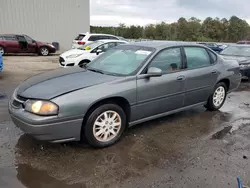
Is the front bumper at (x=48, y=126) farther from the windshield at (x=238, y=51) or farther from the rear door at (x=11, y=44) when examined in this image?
the rear door at (x=11, y=44)

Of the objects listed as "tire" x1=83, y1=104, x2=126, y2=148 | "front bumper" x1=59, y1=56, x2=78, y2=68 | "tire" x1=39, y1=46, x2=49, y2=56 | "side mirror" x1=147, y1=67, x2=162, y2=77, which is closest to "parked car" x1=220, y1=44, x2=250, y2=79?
"front bumper" x1=59, y1=56, x2=78, y2=68

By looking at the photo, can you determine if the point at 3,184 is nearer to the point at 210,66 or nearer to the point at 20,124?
the point at 20,124

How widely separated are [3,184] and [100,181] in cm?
107

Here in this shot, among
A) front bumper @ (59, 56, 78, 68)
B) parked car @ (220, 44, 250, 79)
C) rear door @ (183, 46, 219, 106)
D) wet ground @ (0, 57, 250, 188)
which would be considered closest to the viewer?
wet ground @ (0, 57, 250, 188)

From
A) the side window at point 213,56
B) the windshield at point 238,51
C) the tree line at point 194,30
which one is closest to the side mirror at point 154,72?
the side window at point 213,56

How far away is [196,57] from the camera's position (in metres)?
4.92

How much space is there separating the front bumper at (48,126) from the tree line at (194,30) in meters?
43.2

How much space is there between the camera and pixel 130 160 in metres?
3.37

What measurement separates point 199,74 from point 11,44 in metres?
14.4

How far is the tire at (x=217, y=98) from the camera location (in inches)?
211

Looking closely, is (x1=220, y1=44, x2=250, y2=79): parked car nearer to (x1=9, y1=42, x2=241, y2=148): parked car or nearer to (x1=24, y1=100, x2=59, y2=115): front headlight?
(x1=9, y1=42, x2=241, y2=148): parked car

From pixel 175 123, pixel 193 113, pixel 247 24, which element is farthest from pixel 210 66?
pixel 247 24

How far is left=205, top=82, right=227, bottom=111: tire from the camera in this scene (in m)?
5.37

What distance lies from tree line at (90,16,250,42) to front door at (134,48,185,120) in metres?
41.9
